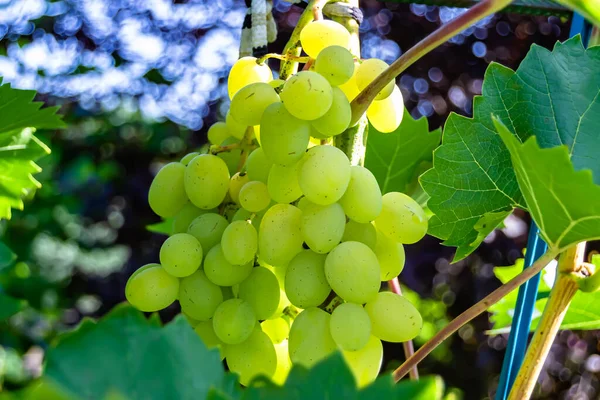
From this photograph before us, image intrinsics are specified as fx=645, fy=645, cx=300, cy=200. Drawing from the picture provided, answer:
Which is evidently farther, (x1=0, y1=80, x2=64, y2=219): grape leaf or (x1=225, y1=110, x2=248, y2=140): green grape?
(x1=0, y1=80, x2=64, y2=219): grape leaf

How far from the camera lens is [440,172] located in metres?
0.50

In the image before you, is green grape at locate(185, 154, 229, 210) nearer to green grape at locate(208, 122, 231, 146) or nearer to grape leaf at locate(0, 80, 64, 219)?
green grape at locate(208, 122, 231, 146)

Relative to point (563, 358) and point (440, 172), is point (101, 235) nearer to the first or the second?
point (563, 358)

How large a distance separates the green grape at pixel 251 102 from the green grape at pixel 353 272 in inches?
4.1

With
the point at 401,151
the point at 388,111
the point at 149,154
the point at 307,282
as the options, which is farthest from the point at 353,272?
the point at 149,154

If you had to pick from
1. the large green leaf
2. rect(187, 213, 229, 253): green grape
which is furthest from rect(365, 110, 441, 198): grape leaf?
rect(187, 213, 229, 253): green grape

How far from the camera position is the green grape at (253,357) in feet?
1.38

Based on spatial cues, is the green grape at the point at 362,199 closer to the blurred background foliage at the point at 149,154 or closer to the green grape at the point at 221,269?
the green grape at the point at 221,269

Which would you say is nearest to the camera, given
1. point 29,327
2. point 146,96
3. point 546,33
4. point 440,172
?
point 440,172

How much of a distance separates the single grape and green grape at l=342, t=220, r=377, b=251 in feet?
0.20

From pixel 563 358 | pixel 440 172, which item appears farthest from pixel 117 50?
pixel 440 172

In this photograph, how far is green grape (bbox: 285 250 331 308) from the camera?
399 mm

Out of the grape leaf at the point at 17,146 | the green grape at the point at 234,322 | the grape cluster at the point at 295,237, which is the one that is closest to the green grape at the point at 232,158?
the grape cluster at the point at 295,237

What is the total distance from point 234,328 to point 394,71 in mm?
187
